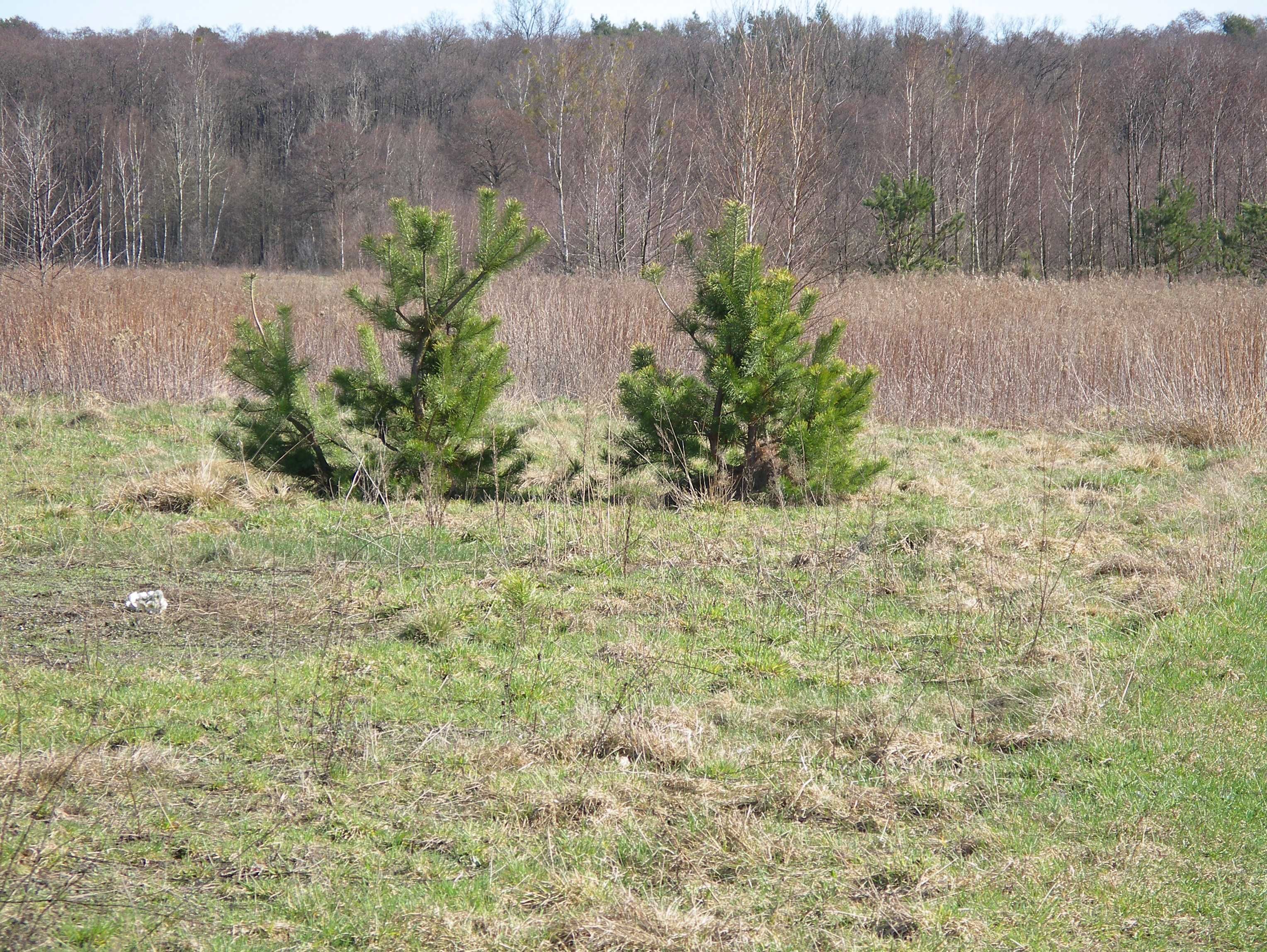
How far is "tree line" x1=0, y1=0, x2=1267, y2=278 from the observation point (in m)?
15.1

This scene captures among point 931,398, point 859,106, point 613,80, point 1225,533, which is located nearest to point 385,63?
point 859,106

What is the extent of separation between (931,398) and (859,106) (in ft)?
141

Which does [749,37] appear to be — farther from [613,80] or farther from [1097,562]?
[613,80]

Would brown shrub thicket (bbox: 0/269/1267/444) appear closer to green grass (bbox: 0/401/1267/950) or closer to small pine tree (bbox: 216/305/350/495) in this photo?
small pine tree (bbox: 216/305/350/495)

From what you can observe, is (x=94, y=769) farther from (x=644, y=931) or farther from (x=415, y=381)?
(x=415, y=381)

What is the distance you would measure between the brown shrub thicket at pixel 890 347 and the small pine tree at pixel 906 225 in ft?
24.1

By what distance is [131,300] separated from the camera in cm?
1414

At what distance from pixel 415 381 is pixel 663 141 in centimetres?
2364

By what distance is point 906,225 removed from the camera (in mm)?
27203

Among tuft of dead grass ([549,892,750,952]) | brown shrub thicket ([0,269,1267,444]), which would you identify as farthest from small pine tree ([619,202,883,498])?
tuft of dead grass ([549,892,750,952])

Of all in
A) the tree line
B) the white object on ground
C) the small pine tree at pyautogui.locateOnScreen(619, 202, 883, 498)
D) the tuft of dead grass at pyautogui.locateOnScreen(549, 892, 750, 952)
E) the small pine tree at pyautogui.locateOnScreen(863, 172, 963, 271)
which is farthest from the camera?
the small pine tree at pyautogui.locateOnScreen(863, 172, 963, 271)

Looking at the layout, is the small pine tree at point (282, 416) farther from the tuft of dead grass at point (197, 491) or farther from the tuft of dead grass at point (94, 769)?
the tuft of dead grass at point (94, 769)

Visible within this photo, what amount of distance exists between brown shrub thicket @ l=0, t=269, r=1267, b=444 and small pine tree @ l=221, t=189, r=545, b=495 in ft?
15.4

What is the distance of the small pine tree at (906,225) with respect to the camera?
924 inches
